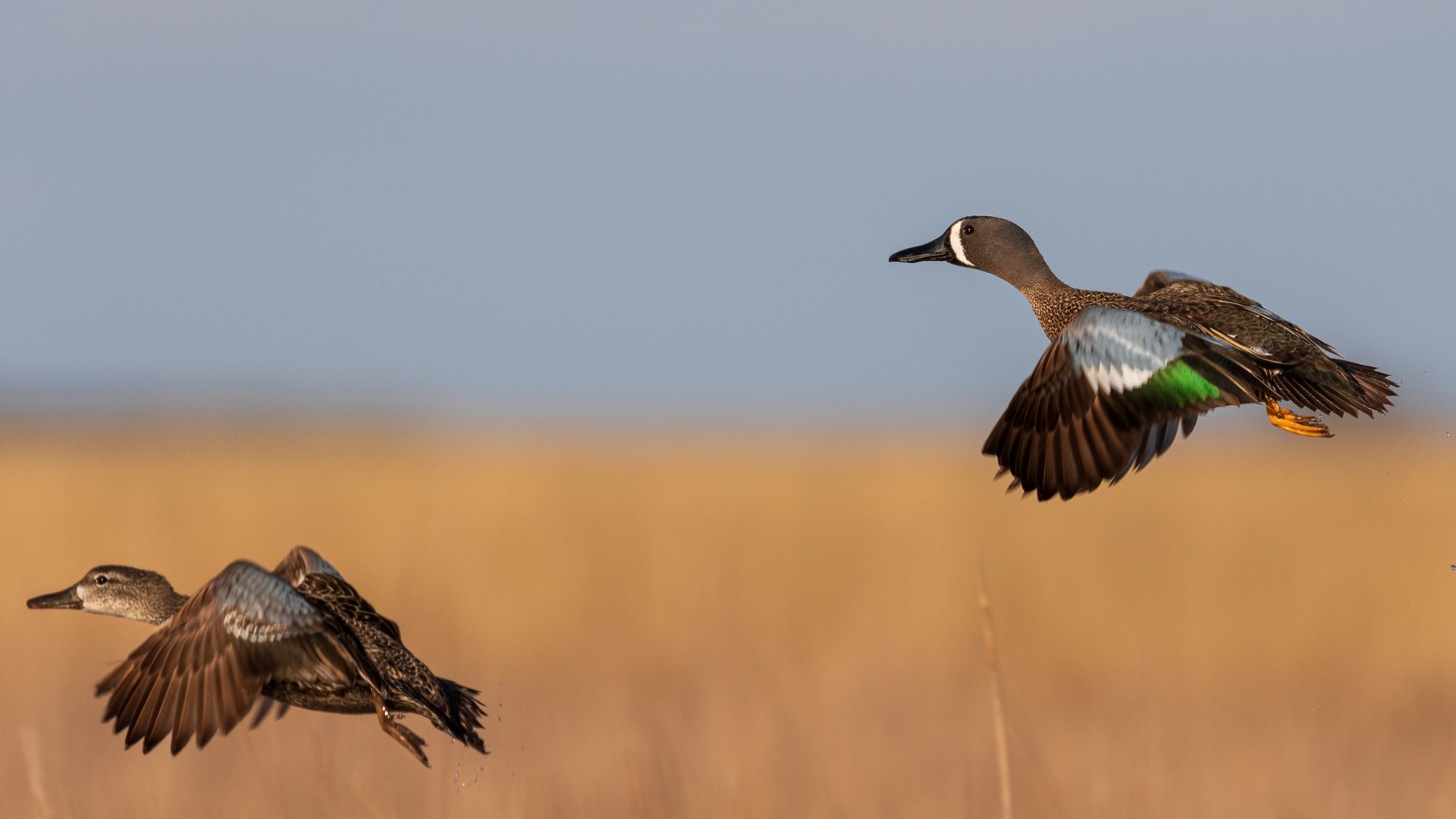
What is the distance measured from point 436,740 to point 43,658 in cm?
543

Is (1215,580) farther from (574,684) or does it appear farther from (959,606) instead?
(574,684)

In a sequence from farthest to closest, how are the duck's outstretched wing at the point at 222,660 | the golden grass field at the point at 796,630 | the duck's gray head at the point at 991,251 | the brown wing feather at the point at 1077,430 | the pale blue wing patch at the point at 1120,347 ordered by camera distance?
the golden grass field at the point at 796,630, the duck's gray head at the point at 991,251, the pale blue wing patch at the point at 1120,347, the brown wing feather at the point at 1077,430, the duck's outstretched wing at the point at 222,660

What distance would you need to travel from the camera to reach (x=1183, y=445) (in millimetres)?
25484

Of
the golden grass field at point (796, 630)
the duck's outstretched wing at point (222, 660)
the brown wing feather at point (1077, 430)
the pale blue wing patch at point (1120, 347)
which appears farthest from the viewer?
the golden grass field at point (796, 630)

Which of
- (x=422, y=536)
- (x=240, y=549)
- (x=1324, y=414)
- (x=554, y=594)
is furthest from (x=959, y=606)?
(x=1324, y=414)

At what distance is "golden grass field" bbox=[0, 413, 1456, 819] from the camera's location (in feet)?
28.4

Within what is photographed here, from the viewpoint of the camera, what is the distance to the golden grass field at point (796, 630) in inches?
340

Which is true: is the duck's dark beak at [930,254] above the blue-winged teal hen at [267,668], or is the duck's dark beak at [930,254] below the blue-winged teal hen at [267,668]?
above

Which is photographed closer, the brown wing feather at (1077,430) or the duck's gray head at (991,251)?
the brown wing feather at (1077,430)

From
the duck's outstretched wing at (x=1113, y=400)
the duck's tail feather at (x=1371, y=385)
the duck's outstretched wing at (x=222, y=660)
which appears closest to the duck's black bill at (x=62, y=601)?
the duck's outstretched wing at (x=222, y=660)

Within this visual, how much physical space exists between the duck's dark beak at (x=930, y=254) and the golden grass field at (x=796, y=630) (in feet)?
5.75

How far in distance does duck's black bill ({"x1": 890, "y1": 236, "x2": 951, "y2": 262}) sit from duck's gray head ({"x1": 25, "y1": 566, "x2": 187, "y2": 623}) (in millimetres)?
3106

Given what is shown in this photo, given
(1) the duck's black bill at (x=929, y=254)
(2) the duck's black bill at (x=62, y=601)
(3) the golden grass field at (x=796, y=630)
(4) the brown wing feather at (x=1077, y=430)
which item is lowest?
(3) the golden grass field at (x=796, y=630)

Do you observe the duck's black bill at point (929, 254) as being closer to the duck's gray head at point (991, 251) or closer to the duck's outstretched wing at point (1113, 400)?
the duck's gray head at point (991, 251)
